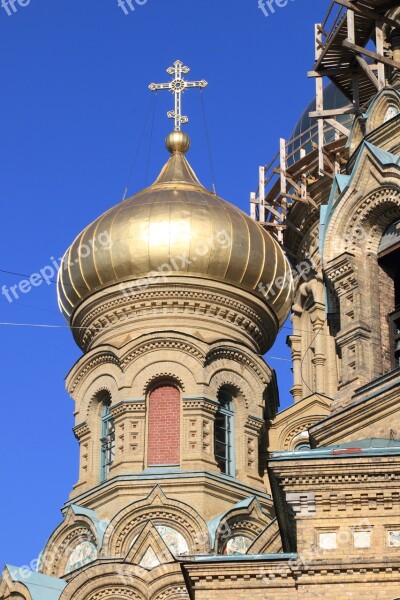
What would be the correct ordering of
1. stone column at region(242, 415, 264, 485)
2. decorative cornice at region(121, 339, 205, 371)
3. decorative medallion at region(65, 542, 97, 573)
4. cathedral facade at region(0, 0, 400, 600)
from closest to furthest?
1. cathedral facade at region(0, 0, 400, 600)
2. decorative medallion at region(65, 542, 97, 573)
3. stone column at region(242, 415, 264, 485)
4. decorative cornice at region(121, 339, 205, 371)

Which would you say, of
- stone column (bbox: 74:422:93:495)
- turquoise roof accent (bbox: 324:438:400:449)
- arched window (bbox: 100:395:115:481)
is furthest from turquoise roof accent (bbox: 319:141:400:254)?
stone column (bbox: 74:422:93:495)

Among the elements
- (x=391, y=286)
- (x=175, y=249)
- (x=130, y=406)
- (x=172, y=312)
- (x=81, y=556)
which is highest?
(x=175, y=249)

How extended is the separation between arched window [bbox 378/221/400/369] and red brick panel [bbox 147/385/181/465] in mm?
5308

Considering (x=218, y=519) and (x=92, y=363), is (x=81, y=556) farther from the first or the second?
(x=92, y=363)

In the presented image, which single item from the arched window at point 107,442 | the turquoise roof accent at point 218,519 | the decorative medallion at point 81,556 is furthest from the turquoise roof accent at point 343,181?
the decorative medallion at point 81,556

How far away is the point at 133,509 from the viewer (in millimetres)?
21828

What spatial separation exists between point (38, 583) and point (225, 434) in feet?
10.5

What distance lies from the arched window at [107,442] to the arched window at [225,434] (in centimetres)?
137

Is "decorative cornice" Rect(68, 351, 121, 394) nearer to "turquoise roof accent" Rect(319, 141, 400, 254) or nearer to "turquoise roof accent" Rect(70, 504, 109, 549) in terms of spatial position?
"turquoise roof accent" Rect(70, 504, 109, 549)

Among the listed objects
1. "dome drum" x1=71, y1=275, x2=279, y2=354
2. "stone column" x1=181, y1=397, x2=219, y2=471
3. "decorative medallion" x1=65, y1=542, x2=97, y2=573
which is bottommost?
"decorative medallion" x1=65, y1=542, x2=97, y2=573

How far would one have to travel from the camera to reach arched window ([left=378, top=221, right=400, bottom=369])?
57.9 feet

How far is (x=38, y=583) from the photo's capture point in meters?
21.7

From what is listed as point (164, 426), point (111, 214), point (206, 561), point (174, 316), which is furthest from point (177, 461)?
point (206, 561)

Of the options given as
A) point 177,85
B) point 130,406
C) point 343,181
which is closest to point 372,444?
point 343,181
